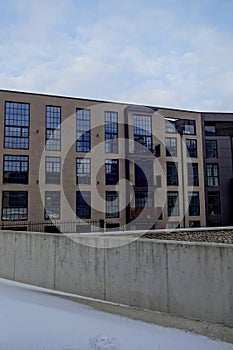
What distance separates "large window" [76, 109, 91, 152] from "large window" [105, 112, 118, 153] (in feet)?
6.34

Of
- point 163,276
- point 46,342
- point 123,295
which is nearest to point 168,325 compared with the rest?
point 163,276

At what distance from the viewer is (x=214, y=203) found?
36812mm

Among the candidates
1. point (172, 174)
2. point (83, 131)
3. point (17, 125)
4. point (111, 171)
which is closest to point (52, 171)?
point (83, 131)

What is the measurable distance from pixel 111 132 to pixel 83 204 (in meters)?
8.40

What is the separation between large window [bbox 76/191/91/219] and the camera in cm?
3035

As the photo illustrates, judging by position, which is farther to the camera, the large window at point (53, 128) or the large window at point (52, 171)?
the large window at point (53, 128)

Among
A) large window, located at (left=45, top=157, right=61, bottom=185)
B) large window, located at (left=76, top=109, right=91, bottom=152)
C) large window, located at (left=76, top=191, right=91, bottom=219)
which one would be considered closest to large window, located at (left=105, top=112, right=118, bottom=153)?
large window, located at (left=76, top=109, right=91, bottom=152)

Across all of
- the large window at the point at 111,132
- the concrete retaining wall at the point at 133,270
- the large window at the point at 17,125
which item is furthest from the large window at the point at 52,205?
the concrete retaining wall at the point at 133,270

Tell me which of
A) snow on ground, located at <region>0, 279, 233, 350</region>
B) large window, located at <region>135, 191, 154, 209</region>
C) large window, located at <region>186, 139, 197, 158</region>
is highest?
large window, located at <region>186, 139, 197, 158</region>

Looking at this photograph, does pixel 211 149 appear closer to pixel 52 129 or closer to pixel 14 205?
pixel 52 129

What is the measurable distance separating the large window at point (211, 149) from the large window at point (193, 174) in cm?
301

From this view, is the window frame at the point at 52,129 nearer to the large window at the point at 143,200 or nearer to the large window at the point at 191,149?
the large window at the point at 143,200

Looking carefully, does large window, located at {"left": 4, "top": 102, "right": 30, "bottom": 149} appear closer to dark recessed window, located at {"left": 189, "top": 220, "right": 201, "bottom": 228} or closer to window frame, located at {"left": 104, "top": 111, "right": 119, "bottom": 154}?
window frame, located at {"left": 104, "top": 111, "right": 119, "bottom": 154}

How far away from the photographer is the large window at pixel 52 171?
30.0 m
